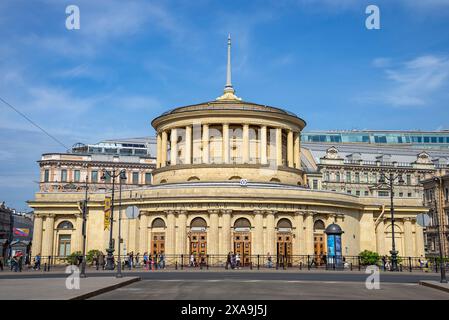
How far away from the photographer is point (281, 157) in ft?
206

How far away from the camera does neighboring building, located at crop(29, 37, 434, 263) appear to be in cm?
5103

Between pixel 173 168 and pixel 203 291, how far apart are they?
128 feet

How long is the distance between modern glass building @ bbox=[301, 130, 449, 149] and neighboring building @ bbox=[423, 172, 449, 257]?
46.4m

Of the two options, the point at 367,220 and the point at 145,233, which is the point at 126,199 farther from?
the point at 367,220

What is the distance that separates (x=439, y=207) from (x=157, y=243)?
51607 mm

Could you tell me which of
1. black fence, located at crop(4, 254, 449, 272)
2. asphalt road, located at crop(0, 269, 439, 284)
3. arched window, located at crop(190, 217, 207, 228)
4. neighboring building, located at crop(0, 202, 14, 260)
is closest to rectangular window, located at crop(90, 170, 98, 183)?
neighboring building, located at crop(0, 202, 14, 260)

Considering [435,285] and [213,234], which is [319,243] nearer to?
[213,234]

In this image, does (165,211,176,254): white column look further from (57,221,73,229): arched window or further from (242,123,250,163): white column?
(57,221,73,229): arched window

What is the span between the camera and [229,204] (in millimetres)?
51094

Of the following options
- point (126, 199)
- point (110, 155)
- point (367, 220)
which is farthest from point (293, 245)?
point (110, 155)

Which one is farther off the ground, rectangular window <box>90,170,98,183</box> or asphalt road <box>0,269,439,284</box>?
rectangular window <box>90,170,98,183</box>

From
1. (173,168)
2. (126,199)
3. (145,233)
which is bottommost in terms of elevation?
(145,233)

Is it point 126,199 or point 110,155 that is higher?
point 110,155

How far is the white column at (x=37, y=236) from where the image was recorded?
57656 millimetres
